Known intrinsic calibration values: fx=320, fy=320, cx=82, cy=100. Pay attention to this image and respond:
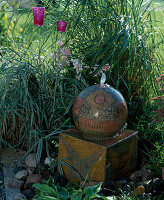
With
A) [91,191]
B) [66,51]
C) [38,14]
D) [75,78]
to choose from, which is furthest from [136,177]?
[38,14]

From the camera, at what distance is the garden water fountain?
2277 millimetres

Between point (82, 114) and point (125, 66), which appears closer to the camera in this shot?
point (82, 114)

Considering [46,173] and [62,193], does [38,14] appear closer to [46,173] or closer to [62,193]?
[46,173]

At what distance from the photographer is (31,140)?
9.89 feet

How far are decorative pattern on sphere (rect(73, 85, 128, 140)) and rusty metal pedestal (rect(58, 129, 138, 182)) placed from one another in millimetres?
90

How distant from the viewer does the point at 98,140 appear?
2.38 metres

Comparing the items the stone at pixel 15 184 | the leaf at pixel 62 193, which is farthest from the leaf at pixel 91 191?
the stone at pixel 15 184

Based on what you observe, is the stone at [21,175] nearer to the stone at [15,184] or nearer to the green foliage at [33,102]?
the stone at [15,184]

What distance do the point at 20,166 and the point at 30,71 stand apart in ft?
2.88

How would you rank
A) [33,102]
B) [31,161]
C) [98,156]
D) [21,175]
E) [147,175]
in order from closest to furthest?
[98,156] → [147,175] → [21,175] → [31,161] → [33,102]

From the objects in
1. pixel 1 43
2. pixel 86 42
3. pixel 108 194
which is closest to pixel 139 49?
pixel 86 42

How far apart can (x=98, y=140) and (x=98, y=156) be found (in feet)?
0.42

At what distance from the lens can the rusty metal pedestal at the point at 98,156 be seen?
7.59 feet

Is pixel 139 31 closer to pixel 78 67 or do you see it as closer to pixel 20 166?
pixel 78 67
